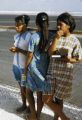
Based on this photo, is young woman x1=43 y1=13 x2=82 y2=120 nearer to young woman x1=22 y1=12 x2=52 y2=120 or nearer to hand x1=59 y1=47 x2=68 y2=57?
hand x1=59 y1=47 x2=68 y2=57

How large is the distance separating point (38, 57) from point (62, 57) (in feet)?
1.47

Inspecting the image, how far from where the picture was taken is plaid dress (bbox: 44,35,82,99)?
4559 millimetres

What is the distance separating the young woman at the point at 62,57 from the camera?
4504mm

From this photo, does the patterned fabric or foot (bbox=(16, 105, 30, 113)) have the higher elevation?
the patterned fabric

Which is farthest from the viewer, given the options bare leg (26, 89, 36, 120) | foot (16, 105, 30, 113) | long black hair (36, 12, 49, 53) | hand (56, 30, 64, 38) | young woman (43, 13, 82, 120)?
foot (16, 105, 30, 113)

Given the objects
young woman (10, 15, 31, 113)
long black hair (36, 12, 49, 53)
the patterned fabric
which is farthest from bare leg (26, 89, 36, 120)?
long black hair (36, 12, 49, 53)

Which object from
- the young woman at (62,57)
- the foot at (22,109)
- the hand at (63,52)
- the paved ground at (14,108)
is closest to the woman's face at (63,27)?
the young woman at (62,57)

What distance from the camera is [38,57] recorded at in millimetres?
4855

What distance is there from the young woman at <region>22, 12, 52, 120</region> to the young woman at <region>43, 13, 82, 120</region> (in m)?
0.15

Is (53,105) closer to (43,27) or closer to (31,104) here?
(31,104)

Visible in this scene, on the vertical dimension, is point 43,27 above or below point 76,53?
above

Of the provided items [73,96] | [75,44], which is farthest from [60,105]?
[73,96]

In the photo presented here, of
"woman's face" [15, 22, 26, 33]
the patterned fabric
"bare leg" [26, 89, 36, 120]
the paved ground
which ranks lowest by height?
the paved ground

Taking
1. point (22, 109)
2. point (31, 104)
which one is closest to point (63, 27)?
point (31, 104)
